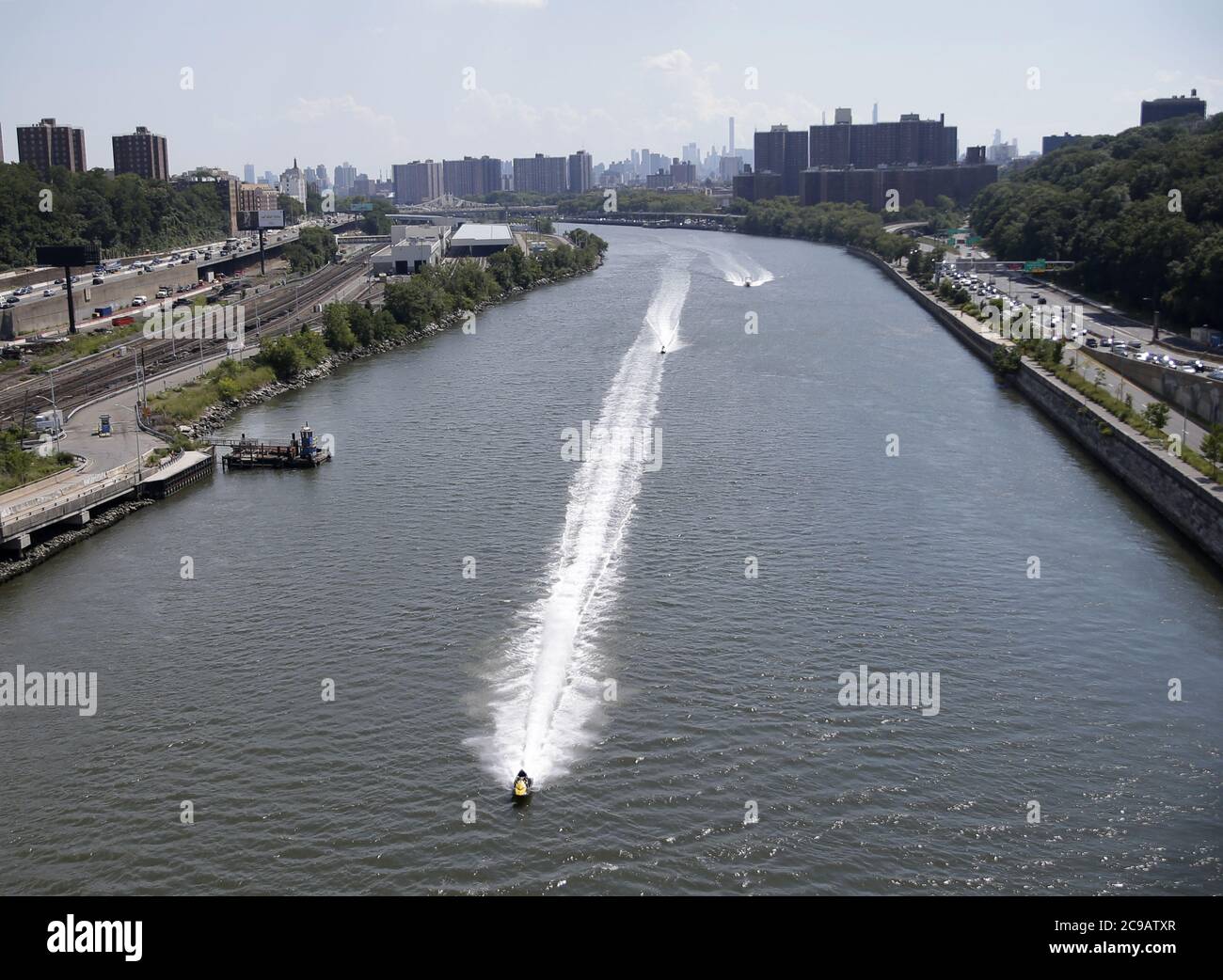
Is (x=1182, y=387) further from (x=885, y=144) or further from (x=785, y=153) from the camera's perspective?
(x=785, y=153)

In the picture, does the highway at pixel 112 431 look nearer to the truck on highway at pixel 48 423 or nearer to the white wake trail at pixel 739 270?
the truck on highway at pixel 48 423

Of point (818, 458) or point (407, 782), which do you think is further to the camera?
point (818, 458)

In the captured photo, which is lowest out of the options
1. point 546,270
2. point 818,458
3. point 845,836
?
point 845,836

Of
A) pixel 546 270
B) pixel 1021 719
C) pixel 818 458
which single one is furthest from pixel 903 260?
pixel 1021 719

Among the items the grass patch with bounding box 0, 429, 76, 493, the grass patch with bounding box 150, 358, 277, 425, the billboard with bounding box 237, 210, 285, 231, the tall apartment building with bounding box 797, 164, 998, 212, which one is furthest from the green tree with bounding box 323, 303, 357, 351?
the tall apartment building with bounding box 797, 164, 998, 212

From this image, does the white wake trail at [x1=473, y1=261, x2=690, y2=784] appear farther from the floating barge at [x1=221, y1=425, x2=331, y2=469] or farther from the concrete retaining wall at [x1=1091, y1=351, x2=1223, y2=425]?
the concrete retaining wall at [x1=1091, y1=351, x2=1223, y2=425]
